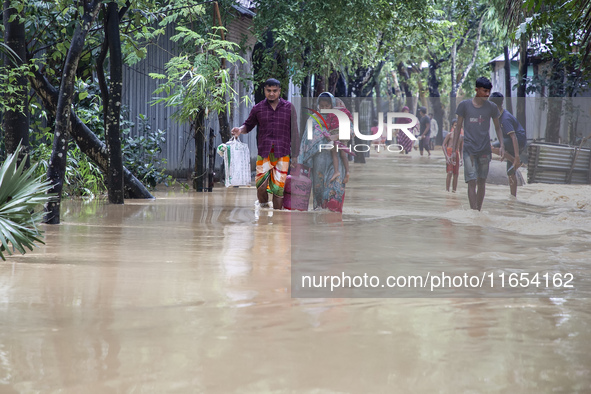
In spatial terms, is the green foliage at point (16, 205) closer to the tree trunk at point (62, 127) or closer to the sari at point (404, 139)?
the tree trunk at point (62, 127)

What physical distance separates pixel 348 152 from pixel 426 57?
29.2 metres

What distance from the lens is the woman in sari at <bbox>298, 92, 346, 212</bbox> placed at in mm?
10094

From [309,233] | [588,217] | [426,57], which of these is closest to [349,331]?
[309,233]

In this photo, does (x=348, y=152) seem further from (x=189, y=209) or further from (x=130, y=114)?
(x=130, y=114)

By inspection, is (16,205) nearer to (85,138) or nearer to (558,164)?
(85,138)

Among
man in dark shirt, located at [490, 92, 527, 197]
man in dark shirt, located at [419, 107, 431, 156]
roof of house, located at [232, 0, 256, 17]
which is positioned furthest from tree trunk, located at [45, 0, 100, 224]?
roof of house, located at [232, 0, 256, 17]

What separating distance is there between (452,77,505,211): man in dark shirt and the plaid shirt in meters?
2.43

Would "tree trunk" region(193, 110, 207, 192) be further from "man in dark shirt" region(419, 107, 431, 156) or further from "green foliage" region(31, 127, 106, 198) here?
"man in dark shirt" region(419, 107, 431, 156)

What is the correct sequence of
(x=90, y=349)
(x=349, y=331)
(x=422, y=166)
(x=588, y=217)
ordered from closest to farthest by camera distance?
(x=90, y=349) < (x=349, y=331) < (x=422, y=166) < (x=588, y=217)

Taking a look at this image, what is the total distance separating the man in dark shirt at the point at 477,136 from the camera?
9.16 meters

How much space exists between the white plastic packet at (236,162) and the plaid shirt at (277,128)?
3039 millimetres

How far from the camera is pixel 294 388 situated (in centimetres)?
371

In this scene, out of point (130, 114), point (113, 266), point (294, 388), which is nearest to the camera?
point (294, 388)

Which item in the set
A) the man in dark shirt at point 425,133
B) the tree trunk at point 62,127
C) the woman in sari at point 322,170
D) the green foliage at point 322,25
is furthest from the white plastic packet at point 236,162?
the man in dark shirt at point 425,133
